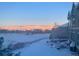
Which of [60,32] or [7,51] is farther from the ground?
[60,32]

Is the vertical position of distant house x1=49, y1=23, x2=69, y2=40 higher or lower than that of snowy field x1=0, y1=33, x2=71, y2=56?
higher

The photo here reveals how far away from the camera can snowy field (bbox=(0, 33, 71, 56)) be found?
152 centimetres

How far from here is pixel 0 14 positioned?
1.54m

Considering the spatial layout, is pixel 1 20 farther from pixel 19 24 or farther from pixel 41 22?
pixel 41 22

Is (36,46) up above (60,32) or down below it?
below

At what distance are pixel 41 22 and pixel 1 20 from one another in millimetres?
408

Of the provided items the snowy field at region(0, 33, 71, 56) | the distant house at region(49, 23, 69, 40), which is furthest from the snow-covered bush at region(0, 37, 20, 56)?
the distant house at region(49, 23, 69, 40)

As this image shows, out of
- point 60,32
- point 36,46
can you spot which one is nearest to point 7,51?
point 36,46

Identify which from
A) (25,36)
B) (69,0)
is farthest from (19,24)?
(69,0)

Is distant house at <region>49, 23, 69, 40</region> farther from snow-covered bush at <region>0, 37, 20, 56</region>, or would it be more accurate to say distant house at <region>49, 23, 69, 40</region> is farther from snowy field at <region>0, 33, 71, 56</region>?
snow-covered bush at <region>0, 37, 20, 56</region>

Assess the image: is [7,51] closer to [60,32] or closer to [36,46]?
[36,46]

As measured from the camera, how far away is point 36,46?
5.02 ft

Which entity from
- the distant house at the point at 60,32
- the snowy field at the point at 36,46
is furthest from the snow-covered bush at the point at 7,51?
the distant house at the point at 60,32

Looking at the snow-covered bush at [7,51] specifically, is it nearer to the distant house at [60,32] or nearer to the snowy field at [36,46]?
the snowy field at [36,46]
